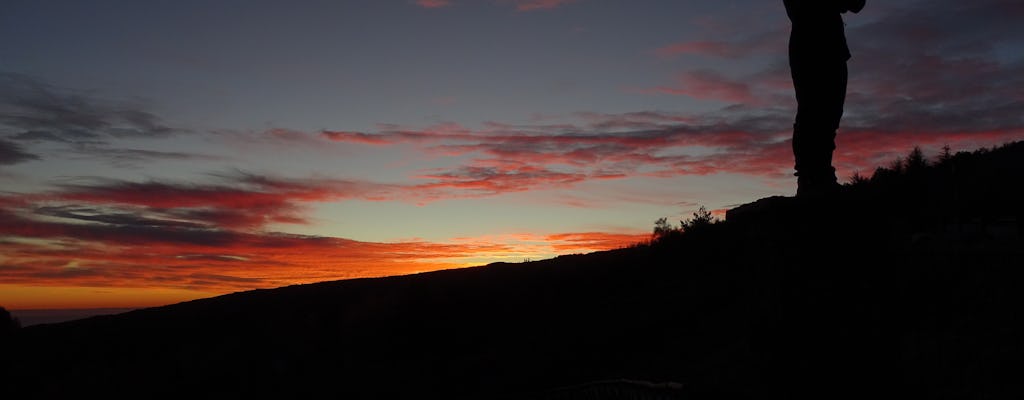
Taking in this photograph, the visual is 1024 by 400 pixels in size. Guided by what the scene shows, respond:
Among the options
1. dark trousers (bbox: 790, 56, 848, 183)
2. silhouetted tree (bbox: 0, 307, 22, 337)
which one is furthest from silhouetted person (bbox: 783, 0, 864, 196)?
silhouetted tree (bbox: 0, 307, 22, 337)

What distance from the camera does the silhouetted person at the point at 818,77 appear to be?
153 inches

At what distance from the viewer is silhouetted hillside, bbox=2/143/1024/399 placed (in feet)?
10.7

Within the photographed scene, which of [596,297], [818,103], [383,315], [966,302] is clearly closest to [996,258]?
[966,302]

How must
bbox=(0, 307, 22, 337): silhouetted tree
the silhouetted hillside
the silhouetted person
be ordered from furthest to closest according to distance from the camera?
bbox=(0, 307, 22, 337): silhouetted tree, the silhouetted person, the silhouetted hillside

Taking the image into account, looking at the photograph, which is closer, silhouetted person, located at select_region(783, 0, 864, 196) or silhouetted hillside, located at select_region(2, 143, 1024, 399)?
silhouetted hillside, located at select_region(2, 143, 1024, 399)

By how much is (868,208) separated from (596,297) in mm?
22579

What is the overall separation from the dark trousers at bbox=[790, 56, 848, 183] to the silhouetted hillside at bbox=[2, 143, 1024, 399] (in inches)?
17.0

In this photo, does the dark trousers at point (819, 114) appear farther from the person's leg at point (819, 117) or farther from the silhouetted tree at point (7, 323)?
the silhouetted tree at point (7, 323)

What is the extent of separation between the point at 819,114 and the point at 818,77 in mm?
188

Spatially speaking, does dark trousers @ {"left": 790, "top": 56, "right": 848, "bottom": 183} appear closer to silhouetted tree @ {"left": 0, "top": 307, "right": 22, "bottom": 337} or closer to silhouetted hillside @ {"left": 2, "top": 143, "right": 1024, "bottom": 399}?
silhouetted hillside @ {"left": 2, "top": 143, "right": 1024, "bottom": 399}

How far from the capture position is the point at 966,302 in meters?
12.9

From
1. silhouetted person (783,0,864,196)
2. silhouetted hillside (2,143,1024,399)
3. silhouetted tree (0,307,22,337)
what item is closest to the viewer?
silhouetted hillside (2,143,1024,399)

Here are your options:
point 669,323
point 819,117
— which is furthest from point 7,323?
point 819,117

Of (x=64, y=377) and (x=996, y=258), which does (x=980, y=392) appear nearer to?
(x=996, y=258)
